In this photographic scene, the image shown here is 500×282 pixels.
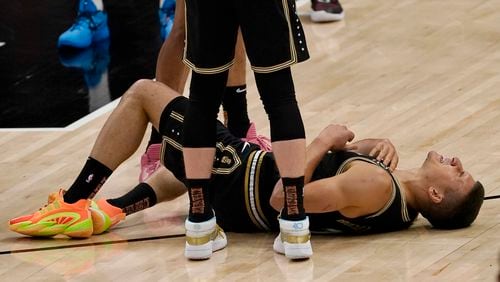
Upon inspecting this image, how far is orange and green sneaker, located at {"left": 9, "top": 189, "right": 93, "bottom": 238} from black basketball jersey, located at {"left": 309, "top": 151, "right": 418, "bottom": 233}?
716 mm

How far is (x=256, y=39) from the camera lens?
3.66 metres

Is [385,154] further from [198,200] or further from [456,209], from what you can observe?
[198,200]

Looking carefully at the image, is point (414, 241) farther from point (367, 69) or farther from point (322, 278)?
point (367, 69)

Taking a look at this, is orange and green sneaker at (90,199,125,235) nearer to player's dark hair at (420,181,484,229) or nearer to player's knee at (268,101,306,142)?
player's knee at (268,101,306,142)

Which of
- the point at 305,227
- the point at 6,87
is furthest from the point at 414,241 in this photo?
the point at 6,87

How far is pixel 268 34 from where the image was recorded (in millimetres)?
3656

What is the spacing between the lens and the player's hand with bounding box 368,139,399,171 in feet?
13.1

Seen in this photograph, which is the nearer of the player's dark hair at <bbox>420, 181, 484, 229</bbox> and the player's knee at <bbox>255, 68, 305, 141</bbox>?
the player's knee at <bbox>255, 68, 305, 141</bbox>

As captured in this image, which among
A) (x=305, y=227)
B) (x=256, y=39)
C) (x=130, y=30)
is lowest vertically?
(x=130, y=30)

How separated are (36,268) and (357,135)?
157 cm

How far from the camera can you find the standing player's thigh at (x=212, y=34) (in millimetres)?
3695

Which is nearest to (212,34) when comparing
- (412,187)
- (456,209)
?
(412,187)

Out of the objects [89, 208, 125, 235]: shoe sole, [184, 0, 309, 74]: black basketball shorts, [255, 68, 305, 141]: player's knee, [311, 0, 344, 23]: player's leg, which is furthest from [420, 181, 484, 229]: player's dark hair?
[311, 0, 344, 23]: player's leg

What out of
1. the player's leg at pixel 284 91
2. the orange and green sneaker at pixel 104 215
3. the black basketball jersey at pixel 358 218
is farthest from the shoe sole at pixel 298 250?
the orange and green sneaker at pixel 104 215
